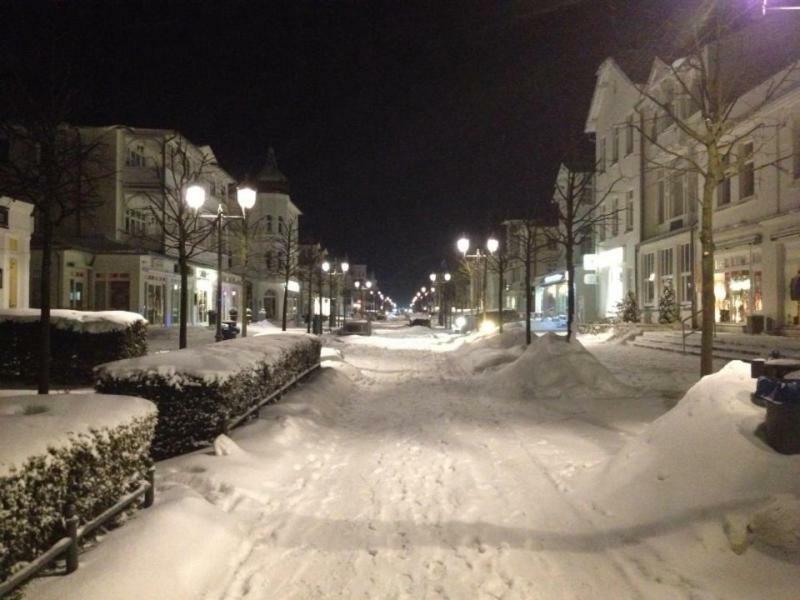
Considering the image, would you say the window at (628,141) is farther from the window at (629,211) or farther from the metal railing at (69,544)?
the metal railing at (69,544)

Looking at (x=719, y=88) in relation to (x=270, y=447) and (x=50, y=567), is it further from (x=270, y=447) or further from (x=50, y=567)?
(x=50, y=567)

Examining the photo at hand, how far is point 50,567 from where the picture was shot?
4.43 metres

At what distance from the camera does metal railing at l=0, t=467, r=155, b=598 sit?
12.1 ft

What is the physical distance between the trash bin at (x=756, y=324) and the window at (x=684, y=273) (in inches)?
265

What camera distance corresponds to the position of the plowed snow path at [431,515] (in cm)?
483

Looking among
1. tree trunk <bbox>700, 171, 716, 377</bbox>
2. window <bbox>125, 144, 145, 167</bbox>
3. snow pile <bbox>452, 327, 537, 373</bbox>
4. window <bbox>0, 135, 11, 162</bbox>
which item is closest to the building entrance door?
window <bbox>0, 135, 11, 162</bbox>

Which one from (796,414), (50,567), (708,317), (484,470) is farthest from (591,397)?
(50,567)

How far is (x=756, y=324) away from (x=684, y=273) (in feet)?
26.2

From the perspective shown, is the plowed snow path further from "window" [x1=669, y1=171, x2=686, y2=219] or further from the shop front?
"window" [x1=669, y1=171, x2=686, y2=219]

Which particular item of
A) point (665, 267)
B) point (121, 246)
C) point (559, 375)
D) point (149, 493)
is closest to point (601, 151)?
point (665, 267)

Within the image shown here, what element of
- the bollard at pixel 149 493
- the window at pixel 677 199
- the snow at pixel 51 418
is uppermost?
the window at pixel 677 199

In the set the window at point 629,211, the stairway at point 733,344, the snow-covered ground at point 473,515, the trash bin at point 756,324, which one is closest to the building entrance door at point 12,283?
the snow-covered ground at point 473,515

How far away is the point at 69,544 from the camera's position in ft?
14.1

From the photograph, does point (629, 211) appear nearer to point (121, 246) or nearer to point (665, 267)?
point (665, 267)
